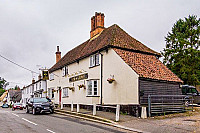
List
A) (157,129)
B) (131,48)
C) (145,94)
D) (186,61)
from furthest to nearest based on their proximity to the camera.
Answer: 1. (186,61)
2. (131,48)
3. (145,94)
4. (157,129)

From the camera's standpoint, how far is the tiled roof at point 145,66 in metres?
16.8

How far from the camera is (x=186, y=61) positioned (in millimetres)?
35594

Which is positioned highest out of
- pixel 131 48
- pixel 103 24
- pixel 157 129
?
→ pixel 103 24

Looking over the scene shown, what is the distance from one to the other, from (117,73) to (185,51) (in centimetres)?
2234

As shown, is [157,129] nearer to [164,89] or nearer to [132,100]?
[132,100]

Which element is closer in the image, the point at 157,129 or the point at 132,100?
the point at 157,129

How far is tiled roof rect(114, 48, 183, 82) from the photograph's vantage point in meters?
16.8

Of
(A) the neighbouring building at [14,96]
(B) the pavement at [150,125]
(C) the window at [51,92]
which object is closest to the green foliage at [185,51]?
(C) the window at [51,92]

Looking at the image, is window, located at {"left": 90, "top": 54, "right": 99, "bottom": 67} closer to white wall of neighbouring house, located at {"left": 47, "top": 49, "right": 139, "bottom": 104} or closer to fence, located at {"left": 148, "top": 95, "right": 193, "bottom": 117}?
white wall of neighbouring house, located at {"left": 47, "top": 49, "right": 139, "bottom": 104}

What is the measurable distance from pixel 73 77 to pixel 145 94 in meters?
11.3

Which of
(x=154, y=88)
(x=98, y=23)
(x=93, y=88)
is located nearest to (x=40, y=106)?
(x=93, y=88)

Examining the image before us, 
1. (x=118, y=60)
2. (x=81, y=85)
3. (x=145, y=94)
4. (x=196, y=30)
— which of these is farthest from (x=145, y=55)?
(x=196, y=30)

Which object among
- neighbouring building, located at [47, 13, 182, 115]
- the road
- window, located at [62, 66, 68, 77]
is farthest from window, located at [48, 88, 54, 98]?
the road

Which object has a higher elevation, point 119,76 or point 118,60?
point 118,60
